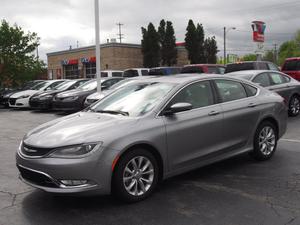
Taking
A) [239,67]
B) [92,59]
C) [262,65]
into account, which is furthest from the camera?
[92,59]

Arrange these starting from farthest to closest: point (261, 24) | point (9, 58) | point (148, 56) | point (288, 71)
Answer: point (148, 56)
point (261, 24)
point (9, 58)
point (288, 71)

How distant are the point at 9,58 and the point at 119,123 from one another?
20.1 m

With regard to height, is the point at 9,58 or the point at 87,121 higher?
the point at 9,58

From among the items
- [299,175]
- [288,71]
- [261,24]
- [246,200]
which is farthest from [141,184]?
[261,24]

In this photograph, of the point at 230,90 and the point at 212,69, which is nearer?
the point at 230,90

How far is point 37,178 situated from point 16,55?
20354 millimetres

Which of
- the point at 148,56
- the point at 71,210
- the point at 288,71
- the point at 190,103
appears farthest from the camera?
the point at 148,56

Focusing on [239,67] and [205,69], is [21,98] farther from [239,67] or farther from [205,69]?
[239,67]

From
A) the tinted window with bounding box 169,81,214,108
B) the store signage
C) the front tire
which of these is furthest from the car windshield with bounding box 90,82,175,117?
the store signage

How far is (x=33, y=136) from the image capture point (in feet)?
15.8

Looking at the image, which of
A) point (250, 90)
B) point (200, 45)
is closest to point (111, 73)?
point (250, 90)

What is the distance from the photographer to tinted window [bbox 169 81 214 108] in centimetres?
544

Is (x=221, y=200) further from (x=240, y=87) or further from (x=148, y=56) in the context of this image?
(x=148, y=56)

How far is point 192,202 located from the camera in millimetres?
4680
